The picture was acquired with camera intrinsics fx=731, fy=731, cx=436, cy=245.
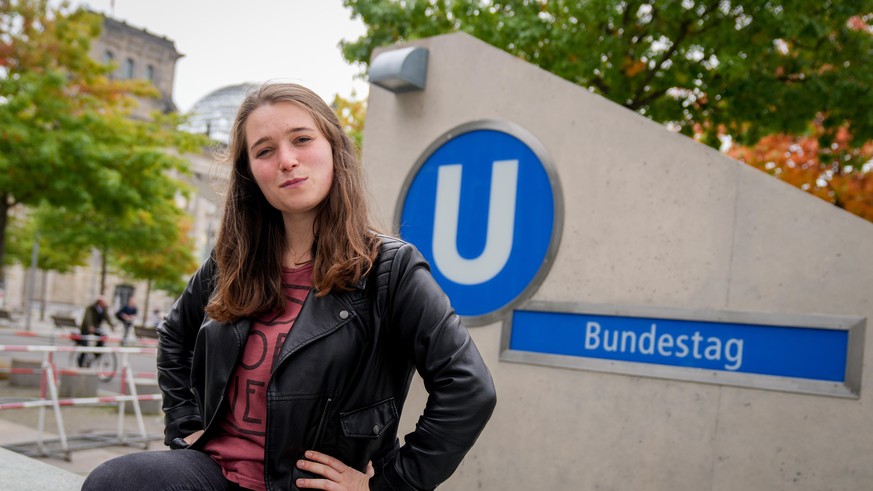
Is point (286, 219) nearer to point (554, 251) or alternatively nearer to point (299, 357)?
point (299, 357)

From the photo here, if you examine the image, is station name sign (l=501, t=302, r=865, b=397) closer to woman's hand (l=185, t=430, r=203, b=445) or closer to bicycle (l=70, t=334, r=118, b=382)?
woman's hand (l=185, t=430, r=203, b=445)

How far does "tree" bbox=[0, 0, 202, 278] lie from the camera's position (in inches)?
538

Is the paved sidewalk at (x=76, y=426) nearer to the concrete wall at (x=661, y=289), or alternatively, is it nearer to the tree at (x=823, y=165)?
the concrete wall at (x=661, y=289)

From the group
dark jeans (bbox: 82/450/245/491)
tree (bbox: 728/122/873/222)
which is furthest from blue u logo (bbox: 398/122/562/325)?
tree (bbox: 728/122/873/222)

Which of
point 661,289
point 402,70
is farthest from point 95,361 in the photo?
point 661,289

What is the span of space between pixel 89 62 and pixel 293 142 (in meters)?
16.0

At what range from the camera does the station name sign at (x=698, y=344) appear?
9.77 ft

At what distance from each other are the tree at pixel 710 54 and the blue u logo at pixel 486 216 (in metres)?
5.01

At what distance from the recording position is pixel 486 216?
4078 mm

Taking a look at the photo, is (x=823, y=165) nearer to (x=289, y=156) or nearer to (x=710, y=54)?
(x=710, y=54)

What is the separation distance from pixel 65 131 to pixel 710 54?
1197 cm

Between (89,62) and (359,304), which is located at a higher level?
(89,62)

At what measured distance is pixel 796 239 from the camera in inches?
123

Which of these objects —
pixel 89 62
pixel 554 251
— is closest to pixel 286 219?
pixel 554 251
